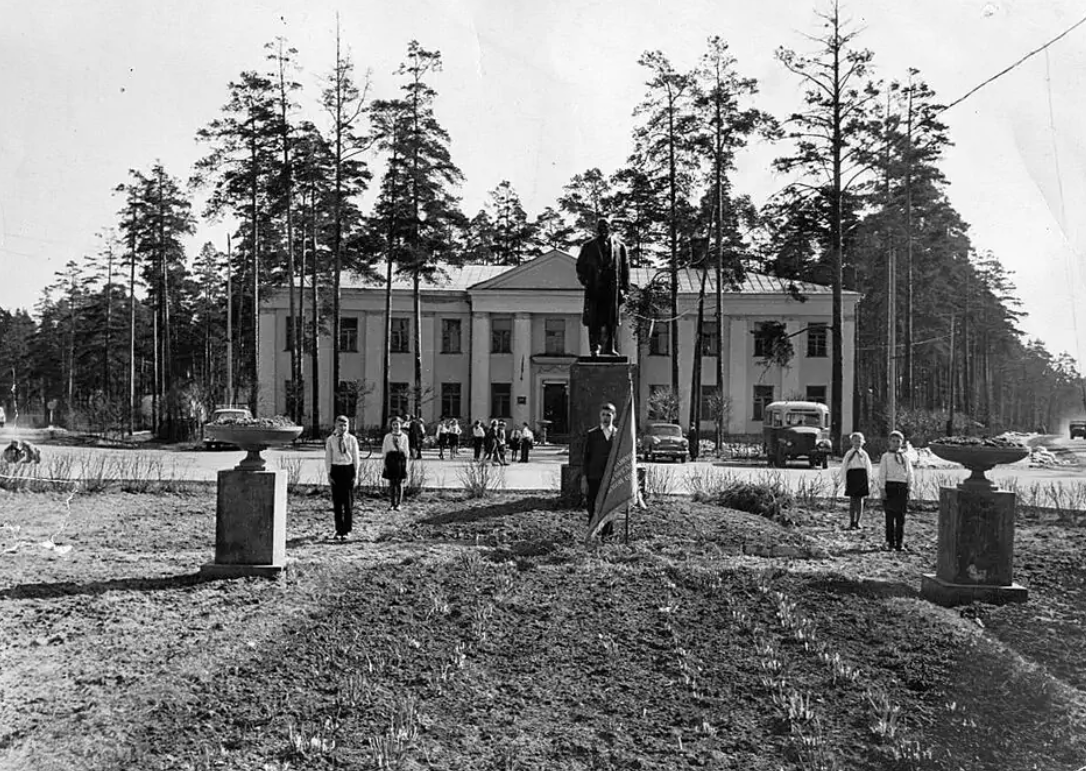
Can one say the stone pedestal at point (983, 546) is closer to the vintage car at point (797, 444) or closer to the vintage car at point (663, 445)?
the vintage car at point (797, 444)

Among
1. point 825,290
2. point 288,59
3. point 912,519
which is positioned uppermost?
point 288,59

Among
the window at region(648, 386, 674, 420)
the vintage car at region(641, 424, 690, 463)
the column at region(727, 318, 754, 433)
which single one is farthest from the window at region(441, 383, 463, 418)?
the vintage car at region(641, 424, 690, 463)

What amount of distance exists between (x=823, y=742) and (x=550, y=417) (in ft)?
143

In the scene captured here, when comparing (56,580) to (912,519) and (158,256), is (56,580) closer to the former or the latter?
(912,519)

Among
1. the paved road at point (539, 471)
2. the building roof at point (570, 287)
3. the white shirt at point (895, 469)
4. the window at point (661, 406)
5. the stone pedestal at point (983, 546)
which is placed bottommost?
the paved road at point (539, 471)

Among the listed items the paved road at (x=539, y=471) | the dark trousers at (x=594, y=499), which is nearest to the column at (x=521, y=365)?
the paved road at (x=539, y=471)

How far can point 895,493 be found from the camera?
11.1 m

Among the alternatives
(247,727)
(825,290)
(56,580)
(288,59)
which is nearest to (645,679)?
(247,727)

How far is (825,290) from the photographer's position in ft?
160

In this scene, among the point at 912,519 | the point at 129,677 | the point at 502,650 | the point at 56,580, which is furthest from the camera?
the point at 912,519

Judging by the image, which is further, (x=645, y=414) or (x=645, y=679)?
(x=645, y=414)

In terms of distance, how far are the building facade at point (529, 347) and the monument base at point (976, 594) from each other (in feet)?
128

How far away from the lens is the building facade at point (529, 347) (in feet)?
157

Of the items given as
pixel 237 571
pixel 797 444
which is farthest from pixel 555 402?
pixel 237 571
